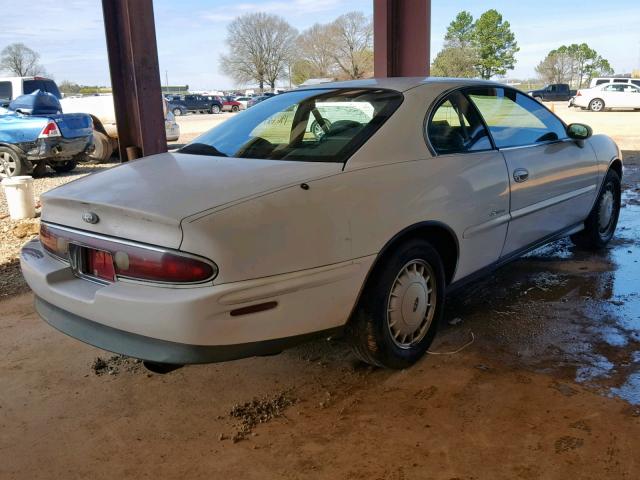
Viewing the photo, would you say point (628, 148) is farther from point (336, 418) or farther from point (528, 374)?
point (336, 418)

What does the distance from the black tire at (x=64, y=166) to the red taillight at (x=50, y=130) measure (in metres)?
1.39

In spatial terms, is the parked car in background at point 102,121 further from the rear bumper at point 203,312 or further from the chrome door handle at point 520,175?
the rear bumper at point 203,312

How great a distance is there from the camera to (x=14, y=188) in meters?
7.04

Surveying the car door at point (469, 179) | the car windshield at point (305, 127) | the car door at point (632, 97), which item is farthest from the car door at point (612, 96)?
the car windshield at point (305, 127)

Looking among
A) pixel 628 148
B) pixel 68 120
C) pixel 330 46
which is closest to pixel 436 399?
pixel 68 120

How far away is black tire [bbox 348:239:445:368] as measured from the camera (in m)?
2.83

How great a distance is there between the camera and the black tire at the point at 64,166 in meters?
11.9

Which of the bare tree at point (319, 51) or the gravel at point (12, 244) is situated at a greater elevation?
the bare tree at point (319, 51)

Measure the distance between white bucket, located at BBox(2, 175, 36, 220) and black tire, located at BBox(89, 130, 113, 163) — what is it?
6815mm

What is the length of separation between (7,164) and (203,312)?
10.1 metres

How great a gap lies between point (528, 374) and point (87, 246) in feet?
7.56

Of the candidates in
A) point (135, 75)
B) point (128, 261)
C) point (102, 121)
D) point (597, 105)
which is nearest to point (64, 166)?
point (102, 121)

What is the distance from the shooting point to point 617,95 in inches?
1121

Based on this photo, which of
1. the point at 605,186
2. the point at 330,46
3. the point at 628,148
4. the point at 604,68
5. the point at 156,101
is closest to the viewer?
the point at 605,186
